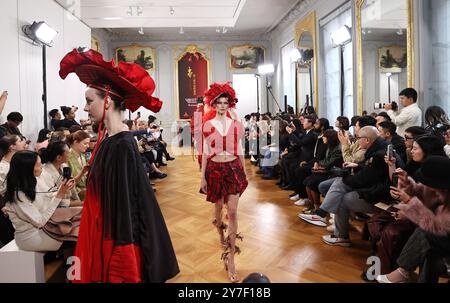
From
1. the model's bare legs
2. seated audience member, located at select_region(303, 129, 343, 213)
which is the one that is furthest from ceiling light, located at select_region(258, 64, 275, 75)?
the model's bare legs

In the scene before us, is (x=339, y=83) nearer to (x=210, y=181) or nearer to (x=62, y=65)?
(x=210, y=181)

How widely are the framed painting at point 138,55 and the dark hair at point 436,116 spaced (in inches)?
417

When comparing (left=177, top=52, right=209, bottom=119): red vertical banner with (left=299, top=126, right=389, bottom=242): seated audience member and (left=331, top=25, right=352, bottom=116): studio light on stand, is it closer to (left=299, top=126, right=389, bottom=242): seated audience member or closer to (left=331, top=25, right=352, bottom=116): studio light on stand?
(left=331, top=25, right=352, bottom=116): studio light on stand

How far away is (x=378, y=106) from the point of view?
576cm

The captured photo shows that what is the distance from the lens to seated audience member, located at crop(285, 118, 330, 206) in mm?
4947

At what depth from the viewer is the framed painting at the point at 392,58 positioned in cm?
506

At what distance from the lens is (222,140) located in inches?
119

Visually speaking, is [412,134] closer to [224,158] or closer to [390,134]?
[390,134]

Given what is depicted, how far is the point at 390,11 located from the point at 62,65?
521 centimetres

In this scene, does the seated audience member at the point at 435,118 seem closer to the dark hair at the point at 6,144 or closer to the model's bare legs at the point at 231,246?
the model's bare legs at the point at 231,246

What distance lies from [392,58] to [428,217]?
12.5 feet

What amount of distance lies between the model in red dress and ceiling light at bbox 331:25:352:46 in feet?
14.8

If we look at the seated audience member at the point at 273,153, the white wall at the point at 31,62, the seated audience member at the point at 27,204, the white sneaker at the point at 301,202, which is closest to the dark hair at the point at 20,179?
the seated audience member at the point at 27,204
